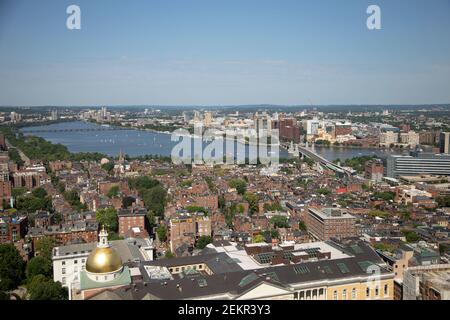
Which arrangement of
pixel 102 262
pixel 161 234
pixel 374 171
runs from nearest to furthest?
pixel 102 262
pixel 161 234
pixel 374 171

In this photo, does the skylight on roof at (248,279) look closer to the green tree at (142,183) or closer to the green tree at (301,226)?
the green tree at (301,226)

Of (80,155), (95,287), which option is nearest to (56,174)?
(80,155)

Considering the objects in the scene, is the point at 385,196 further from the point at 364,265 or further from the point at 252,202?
the point at 364,265

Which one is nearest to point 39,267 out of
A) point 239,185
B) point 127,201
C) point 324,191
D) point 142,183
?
point 127,201

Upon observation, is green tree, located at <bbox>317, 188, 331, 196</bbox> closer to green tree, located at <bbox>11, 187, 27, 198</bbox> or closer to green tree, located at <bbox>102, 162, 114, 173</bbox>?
green tree, located at <bbox>11, 187, 27, 198</bbox>

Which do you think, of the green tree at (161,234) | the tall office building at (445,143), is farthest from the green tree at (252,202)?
the tall office building at (445,143)

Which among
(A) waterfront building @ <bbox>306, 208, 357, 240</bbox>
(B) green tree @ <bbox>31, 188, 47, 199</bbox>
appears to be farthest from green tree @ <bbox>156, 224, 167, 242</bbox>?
(B) green tree @ <bbox>31, 188, 47, 199</bbox>

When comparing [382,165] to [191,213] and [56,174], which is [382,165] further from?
[56,174]
